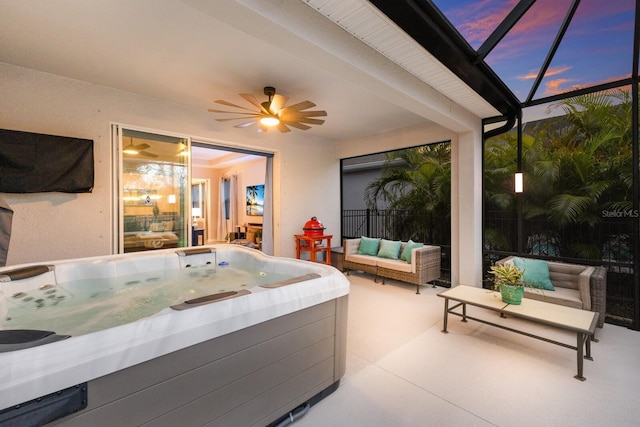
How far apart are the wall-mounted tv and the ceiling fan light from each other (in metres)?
4.54

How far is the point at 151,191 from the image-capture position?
13.2 feet

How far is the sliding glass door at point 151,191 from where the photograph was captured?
379 cm

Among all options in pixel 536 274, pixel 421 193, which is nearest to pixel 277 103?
pixel 421 193

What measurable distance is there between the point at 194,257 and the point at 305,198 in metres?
2.86

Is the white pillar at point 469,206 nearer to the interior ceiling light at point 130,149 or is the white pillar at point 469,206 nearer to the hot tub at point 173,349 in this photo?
the hot tub at point 173,349

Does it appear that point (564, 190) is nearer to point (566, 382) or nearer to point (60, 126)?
point (566, 382)

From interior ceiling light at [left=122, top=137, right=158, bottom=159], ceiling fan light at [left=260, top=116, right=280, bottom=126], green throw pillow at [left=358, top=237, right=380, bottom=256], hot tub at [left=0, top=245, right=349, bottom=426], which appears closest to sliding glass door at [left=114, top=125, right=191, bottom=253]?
interior ceiling light at [left=122, top=137, right=158, bottom=159]

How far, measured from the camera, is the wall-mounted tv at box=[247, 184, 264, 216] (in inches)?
314

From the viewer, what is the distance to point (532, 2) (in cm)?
241

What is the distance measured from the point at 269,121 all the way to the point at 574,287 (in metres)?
4.12

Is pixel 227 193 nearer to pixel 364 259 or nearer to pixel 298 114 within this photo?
pixel 364 259

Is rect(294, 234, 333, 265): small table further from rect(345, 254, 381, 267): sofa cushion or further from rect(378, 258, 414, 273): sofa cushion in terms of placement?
rect(378, 258, 414, 273): sofa cushion

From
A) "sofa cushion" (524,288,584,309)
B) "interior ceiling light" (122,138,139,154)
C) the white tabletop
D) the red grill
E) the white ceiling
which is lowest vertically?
"sofa cushion" (524,288,584,309)

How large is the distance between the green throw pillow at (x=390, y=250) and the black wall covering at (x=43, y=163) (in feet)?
14.2
